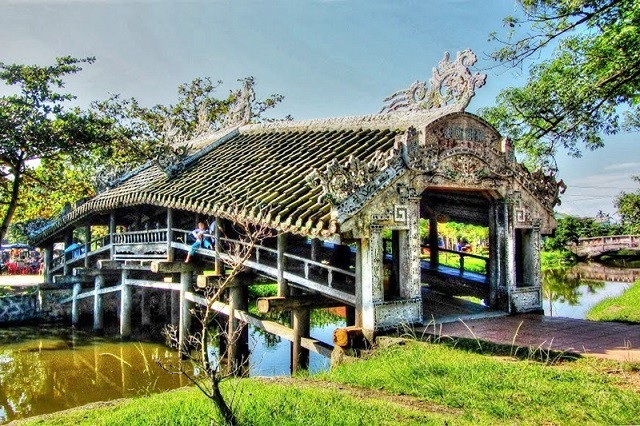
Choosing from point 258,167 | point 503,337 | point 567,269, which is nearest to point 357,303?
point 503,337

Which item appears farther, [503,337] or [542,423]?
[503,337]

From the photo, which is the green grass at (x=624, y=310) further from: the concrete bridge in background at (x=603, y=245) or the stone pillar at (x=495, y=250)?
the concrete bridge in background at (x=603, y=245)

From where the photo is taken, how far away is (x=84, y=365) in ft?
43.6

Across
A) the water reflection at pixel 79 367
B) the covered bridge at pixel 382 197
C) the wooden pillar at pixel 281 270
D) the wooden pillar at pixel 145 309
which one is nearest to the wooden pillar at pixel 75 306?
the water reflection at pixel 79 367

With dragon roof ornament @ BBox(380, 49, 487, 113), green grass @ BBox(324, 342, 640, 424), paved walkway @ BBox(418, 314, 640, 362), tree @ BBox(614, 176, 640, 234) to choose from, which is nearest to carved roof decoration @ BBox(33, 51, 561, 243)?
dragon roof ornament @ BBox(380, 49, 487, 113)

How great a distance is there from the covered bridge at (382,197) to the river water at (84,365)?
2.01 meters

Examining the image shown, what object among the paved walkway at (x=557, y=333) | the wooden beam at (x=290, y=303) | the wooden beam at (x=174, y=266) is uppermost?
the wooden beam at (x=174, y=266)

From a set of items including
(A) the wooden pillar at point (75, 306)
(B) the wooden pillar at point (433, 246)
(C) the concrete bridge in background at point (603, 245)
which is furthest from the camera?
(C) the concrete bridge in background at point (603, 245)

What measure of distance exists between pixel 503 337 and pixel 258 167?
6.22 meters

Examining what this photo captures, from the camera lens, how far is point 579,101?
13.6m

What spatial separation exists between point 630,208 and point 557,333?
100 ft

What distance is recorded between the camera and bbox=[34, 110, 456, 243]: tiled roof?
8766mm

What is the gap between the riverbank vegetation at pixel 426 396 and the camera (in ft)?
17.0

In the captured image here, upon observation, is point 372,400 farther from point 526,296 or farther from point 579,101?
point 579,101
